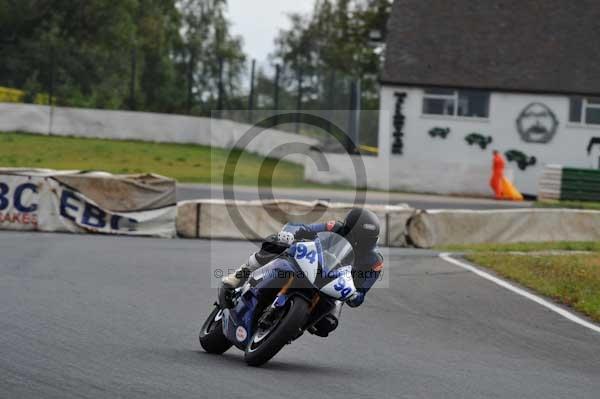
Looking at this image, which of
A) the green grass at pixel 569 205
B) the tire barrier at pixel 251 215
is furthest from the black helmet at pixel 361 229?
the green grass at pixel 569 205

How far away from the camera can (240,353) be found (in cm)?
933

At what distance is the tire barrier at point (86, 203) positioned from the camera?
19.2 m

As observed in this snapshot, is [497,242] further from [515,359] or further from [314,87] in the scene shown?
[314,87]

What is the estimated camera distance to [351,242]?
850 centimetres

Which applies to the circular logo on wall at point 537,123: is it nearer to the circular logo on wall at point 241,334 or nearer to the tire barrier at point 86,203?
the tire barrier at point 86,203

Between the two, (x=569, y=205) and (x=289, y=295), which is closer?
(x=289, y=295)

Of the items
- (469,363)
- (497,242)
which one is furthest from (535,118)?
(469,363)

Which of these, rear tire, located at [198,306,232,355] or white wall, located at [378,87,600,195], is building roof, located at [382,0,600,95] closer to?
white wall, located at [378,87,600,195]

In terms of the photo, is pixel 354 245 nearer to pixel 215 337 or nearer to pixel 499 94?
pixel 215 337

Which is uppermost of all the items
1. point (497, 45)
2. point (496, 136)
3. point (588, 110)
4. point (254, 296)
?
point (497, 45)

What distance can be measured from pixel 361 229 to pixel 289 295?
0.73 metres

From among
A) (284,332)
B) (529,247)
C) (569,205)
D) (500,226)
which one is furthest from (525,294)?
(569,205)

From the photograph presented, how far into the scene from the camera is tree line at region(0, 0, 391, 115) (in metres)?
42.0

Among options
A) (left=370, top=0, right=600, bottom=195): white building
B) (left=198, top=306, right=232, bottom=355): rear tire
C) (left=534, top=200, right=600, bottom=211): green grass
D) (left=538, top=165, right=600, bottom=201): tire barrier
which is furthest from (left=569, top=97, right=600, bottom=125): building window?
(left=198, top=306, right=232, bottom=355): rear tire
